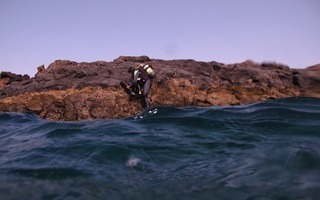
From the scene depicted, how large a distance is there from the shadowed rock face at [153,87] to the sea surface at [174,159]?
470cm

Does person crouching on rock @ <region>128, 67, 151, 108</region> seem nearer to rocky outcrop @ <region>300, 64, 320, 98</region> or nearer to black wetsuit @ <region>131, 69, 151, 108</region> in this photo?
black wetsuit @ <region>131, 69, 151, 108</region>

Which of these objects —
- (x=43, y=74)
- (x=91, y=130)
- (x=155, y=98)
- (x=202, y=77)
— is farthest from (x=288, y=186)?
(x=43, y=74)

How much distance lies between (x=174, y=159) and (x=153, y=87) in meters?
9.55

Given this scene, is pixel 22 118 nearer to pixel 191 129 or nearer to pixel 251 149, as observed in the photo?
pixel 191 129

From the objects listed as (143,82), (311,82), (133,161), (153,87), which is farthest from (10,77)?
(311,82)

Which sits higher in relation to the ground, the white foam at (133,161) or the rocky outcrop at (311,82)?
the rocky outcrop at (311,82)

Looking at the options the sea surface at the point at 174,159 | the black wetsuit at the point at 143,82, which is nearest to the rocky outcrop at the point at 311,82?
the sea surface at the point at 174,159

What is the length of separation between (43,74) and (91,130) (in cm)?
1088

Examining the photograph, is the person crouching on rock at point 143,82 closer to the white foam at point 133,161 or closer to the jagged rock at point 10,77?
the white foam at point 133,161

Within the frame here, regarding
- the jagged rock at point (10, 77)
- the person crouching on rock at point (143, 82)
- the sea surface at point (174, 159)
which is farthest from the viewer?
the jagged rock at point (10, 77)

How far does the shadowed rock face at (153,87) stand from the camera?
13898mm

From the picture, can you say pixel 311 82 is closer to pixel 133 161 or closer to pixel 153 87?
pixel 153 87

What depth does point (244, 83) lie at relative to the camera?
55.0 feet

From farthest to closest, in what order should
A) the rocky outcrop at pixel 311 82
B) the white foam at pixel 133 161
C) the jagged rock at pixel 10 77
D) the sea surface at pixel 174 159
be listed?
1. the jagged rock at pixel 10 77
2. the rocky outcrop at pixel 311 82
3. the white foam at pixel 133 161
4. the sea surface at pixel 174 159
